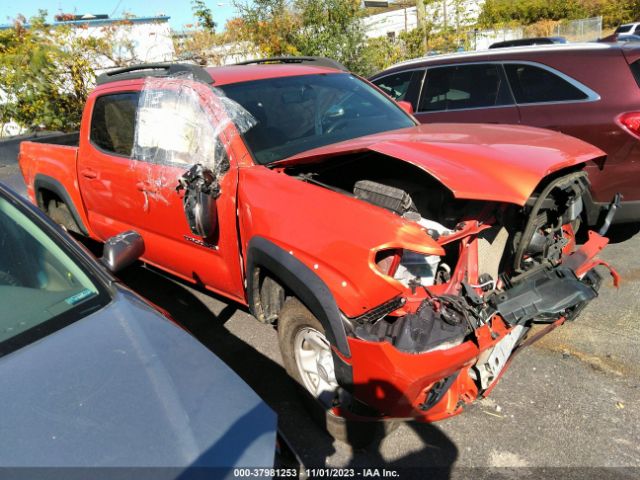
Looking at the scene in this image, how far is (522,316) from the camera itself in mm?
2264

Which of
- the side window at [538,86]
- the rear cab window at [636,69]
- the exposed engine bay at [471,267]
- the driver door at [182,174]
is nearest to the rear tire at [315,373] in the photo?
the exposed engine bay at [471,267]

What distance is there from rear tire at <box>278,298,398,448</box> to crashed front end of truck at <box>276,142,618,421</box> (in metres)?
0.09

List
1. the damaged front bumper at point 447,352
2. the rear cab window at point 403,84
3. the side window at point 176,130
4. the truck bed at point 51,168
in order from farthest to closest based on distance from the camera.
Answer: the rear cab window at point 403,84 → the truck bed at point 51,168 → the side window at point 176,130 → the damaged front bumper at point 447,352

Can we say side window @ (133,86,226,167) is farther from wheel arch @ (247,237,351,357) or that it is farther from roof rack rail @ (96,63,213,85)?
wheel arch @ (247,237,351,357)

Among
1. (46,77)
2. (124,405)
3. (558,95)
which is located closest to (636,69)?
(558,95)

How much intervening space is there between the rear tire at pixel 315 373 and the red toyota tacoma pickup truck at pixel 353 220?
0.5 inches

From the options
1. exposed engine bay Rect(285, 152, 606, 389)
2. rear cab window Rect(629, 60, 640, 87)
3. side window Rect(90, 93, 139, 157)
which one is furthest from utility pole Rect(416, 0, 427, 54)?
exposed engine bay Rect(285, 152, 606, 389)

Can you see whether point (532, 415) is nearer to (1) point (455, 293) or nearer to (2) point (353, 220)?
(1) point (455, 293)

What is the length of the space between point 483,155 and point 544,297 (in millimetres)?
752

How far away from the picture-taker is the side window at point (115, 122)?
3676mm

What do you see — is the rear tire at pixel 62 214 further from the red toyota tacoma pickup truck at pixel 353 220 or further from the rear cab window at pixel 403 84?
the rear cab window at pixel 403 84

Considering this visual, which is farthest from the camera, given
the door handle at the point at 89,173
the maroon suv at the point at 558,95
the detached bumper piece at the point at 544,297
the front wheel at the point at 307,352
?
the maroon suv at the point at 558,95

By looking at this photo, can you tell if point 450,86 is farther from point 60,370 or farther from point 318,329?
point 60,370

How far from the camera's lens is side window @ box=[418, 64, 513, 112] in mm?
5055
